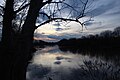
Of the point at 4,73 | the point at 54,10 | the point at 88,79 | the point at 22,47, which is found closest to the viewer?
the point at 22,47

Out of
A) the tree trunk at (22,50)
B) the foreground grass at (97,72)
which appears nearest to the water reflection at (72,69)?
the foreground grass at (97,72)

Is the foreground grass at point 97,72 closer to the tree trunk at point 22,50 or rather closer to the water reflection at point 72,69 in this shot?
the water reflection at point 72,69

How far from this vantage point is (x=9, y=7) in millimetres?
4734

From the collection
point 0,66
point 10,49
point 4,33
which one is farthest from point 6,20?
point 0,66

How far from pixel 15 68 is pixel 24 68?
20 cm

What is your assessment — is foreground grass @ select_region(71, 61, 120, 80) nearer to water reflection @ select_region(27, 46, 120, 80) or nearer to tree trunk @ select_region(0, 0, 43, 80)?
water reflection @ select_region(27, 46, 120, 80)

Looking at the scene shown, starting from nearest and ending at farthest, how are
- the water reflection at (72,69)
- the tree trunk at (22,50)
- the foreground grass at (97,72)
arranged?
the tree trunk at (22,50) → the foreground grass at (97,72) → the water reflection at (72,69)

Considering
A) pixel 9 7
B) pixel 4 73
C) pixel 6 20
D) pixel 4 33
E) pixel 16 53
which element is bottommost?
pixel 4 73

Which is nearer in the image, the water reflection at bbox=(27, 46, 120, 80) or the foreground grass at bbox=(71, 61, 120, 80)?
the foreground grass at bbox=(71, 61, 120, 80)

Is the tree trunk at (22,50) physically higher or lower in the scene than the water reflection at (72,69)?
higher

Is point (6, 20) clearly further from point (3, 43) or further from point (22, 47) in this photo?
point (22, 47)

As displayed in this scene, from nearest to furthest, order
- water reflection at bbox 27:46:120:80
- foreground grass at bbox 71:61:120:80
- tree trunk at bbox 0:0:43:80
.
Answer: tree trunk at bbox 0:0:43:80, foreground grass at bbox 71:61:120:80, water reflection at bbox 27:46:120:80

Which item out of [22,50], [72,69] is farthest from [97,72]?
[72,69]

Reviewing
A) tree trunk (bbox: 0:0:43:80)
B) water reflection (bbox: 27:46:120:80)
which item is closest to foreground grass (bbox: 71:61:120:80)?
water reflection (bbox: 27:46:120:80)
